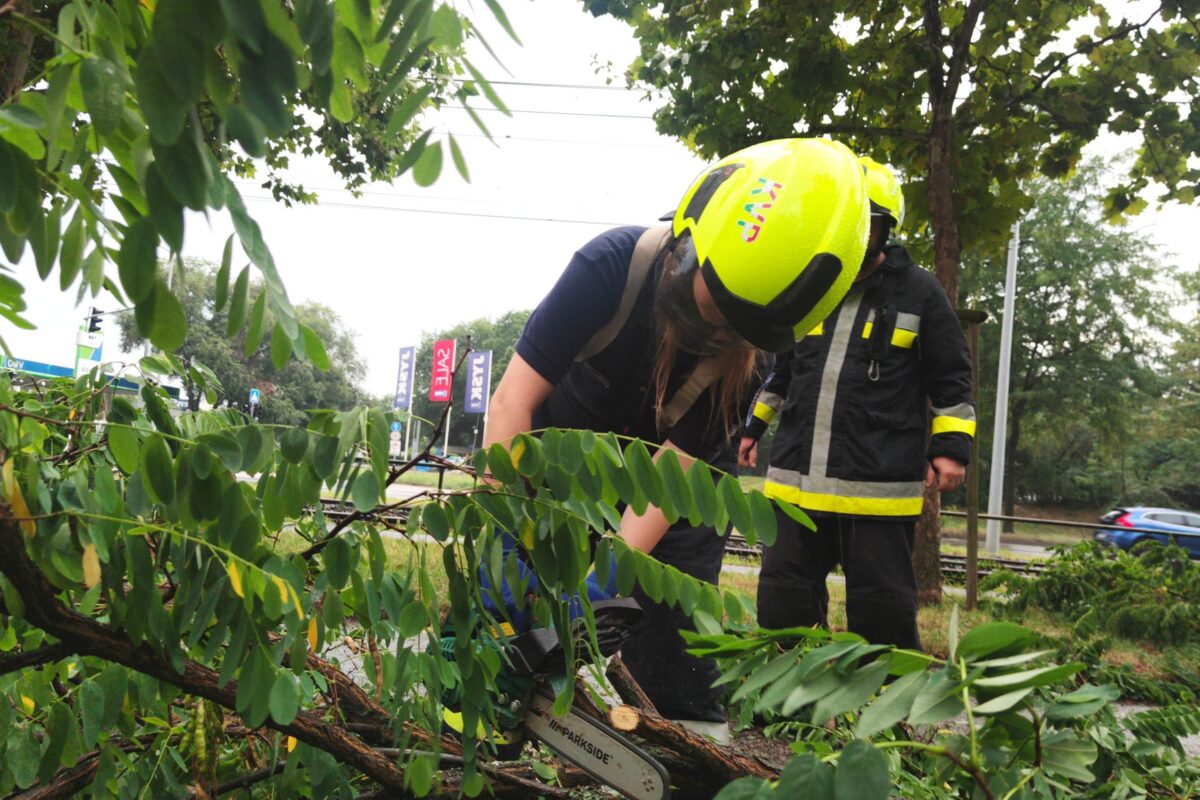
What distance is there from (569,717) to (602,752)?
9cm

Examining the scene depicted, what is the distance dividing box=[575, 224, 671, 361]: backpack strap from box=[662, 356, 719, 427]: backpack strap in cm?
26

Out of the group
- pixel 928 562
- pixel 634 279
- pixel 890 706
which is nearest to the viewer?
pixel 890 706

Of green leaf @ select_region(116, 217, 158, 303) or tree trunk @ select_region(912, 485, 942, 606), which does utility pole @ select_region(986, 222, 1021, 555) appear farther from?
green leaf @ select_region(116, 217, 158, 303)

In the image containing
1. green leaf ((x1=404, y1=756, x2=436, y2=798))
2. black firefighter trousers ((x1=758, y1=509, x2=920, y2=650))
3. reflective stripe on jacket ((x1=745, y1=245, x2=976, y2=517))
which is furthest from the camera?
reflective stripe on jacket ((x1=745, y1=245, x2=976, y2=517))

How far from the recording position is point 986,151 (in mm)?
7824

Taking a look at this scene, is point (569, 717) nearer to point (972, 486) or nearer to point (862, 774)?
point (862, 774)

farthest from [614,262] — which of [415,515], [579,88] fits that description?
[579,88]

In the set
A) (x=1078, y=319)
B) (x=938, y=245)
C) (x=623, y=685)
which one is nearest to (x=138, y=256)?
(x=623, y=685)

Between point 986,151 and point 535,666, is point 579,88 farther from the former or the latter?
point 535,666

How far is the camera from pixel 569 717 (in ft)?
4.61

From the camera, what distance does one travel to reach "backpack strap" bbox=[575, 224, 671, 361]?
93.6 inches

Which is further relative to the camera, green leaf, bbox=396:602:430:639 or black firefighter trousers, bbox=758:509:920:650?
black firefighter trousers, bbox=758:509:920:650

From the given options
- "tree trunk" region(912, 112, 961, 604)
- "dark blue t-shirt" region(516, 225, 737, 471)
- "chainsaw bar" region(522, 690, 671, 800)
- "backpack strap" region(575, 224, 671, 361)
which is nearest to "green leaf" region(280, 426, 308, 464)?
"chainsaw bar" region(522, 690, 671, 800)

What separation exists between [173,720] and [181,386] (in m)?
0.67
